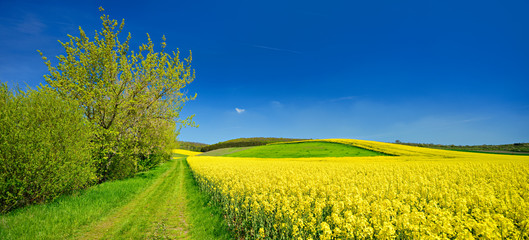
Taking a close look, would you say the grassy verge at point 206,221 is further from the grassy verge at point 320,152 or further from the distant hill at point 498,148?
the distant hill at point 498,148

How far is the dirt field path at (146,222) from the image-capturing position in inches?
306

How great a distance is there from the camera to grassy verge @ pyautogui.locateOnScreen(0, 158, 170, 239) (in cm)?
748

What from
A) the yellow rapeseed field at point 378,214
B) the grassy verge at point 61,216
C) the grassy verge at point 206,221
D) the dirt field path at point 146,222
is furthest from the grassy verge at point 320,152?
the grassy verge at point 61,216

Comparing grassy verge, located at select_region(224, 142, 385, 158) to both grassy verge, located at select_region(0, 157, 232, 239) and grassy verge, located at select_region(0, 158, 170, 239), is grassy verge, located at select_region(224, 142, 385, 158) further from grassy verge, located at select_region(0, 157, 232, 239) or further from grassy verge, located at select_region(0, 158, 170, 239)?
grassy verge, located at select_region(0, 158, 170, 239)

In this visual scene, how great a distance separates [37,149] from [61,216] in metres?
3.79

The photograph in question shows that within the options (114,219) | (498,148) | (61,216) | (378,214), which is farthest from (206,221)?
(498,148)

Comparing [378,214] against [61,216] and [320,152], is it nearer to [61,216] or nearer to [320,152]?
[61,216]

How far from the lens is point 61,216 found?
899 centimetres

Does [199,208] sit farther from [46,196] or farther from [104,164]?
[104,164]

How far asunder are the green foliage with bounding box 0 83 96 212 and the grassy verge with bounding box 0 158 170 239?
793mm

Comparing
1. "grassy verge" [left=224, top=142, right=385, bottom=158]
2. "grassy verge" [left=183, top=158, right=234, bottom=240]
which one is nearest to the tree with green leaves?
"grassy verge" [left=183, top=158, right=234, bottom=240]

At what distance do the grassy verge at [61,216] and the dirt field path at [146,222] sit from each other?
61 cm

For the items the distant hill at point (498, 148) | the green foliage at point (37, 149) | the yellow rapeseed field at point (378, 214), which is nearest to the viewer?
the yellow rapeseed field at point (378, 214)

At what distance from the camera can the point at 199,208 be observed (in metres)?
10.9
